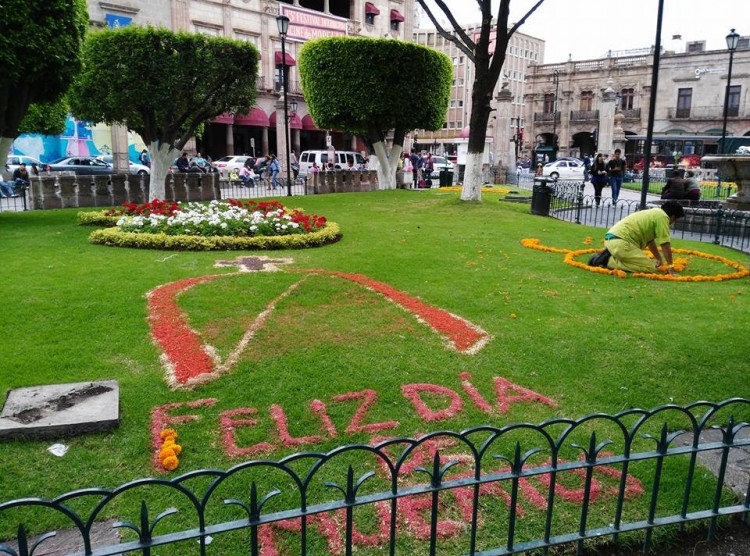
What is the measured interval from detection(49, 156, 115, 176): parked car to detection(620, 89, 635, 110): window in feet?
156

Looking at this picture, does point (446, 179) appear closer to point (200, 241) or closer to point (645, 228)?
point (200, 241)

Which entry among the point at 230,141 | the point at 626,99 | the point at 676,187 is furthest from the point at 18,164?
the point at 626,99

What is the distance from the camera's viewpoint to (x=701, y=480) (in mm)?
3832

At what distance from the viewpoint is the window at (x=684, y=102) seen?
53812mm

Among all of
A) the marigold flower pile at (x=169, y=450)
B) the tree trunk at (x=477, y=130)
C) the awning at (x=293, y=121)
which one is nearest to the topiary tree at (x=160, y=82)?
the tree trunk at (x=477, y=130)

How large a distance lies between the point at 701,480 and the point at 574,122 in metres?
62.5

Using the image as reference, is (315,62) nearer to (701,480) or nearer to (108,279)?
(108,279)

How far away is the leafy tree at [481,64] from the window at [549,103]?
162ft

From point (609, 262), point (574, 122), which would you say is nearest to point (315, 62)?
point (609, 262)

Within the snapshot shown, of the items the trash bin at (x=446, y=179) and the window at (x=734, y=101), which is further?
the window at (x=734, y=101)

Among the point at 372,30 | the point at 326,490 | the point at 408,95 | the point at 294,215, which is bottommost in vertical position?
the point at 326,490

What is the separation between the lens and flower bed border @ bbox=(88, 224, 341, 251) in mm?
10820

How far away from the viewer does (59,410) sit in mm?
4383

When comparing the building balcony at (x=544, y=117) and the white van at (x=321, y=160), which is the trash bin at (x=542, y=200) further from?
the building balcony at (x=544, y=117)
